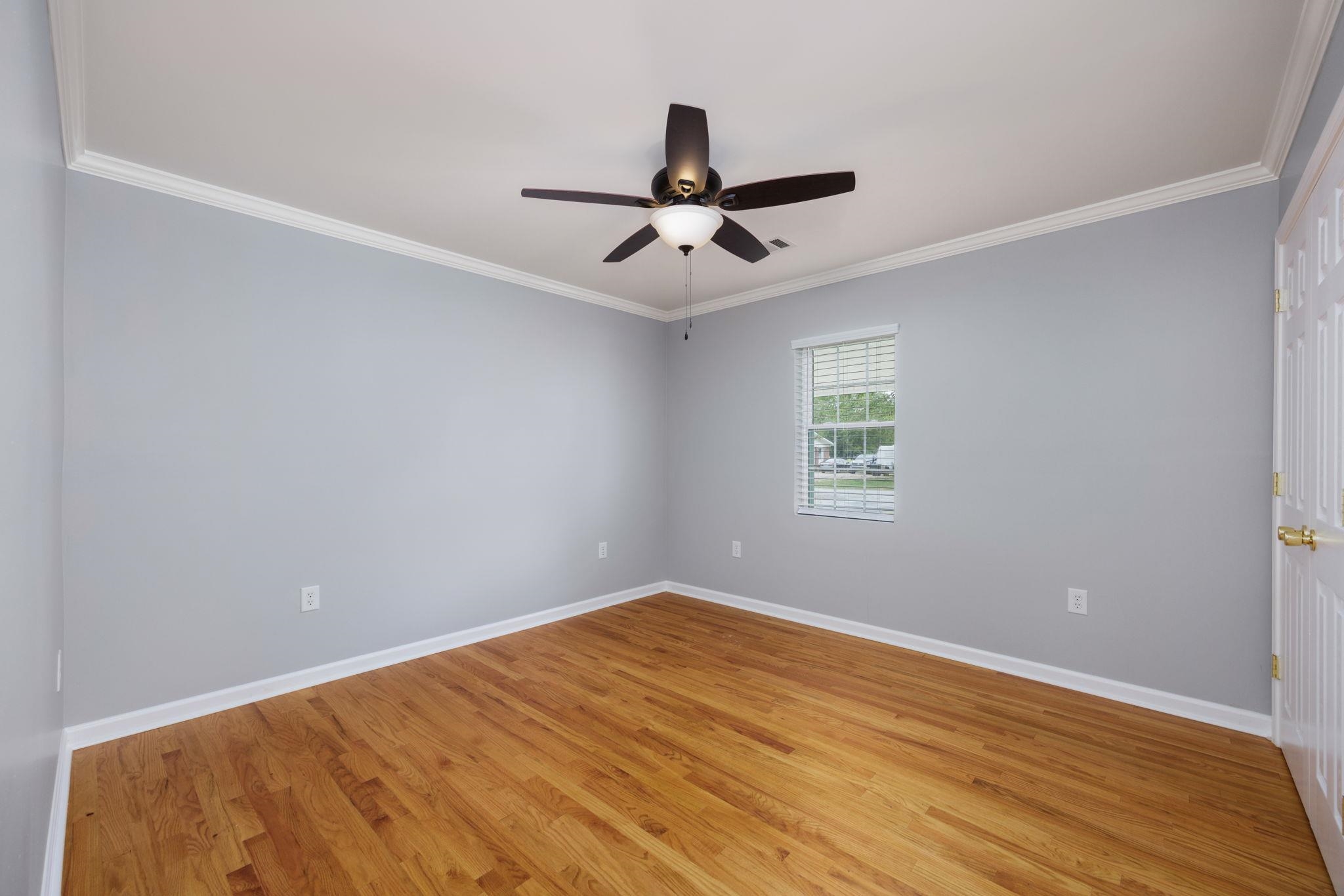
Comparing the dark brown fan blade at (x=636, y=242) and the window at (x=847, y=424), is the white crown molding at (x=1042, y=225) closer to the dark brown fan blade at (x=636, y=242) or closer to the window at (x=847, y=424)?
the window at (x=847, y=424)

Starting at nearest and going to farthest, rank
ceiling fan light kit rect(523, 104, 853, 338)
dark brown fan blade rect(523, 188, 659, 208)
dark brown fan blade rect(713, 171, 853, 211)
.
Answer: ceiling fan light kit rect(523, 104, 853, 338) < dark brown fan blade rect(713, 171, 853, 211) < dark brown fan blade rect(523, 188, 659, 208)

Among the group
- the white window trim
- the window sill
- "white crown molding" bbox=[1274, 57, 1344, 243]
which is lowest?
the window sill

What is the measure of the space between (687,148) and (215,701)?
3292mm

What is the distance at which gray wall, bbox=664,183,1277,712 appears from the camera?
260cm

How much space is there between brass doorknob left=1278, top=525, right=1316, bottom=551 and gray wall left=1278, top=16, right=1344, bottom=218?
3.95 feet

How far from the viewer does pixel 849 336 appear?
3938 mm

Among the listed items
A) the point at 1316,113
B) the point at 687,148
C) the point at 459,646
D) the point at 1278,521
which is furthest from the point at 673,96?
the point at 459,646

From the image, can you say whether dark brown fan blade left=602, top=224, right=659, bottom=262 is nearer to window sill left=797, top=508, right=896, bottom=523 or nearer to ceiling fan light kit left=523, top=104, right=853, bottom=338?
ceiling fan light kit left=523, top=104, right=853, bottom=338

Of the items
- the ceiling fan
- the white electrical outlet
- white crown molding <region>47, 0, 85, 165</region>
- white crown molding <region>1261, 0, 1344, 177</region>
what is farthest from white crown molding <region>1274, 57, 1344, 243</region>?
white crown molding <region>47, 0, 85, 165</region>

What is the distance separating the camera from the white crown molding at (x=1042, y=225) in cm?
258

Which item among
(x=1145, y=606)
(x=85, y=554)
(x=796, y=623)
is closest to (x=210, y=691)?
(x=85, y=554)

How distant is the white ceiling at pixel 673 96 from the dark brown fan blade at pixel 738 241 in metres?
0.28

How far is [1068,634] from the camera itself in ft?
9.91

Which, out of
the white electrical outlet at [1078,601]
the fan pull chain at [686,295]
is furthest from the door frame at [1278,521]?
the fan pull chain at [686,295]
